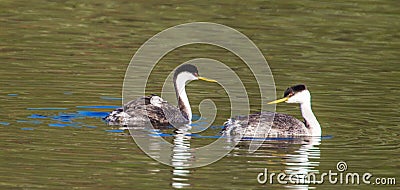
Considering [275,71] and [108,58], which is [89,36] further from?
[275,71]

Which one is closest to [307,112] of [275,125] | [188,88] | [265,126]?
[275,125]

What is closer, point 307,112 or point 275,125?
point 275,125

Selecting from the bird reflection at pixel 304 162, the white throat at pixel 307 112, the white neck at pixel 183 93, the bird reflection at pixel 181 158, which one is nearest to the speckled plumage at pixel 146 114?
the white neck at pixel 183 93

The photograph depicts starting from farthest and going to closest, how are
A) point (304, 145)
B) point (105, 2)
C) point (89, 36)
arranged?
point (105, 2), point (89, 36), point (304, 145)

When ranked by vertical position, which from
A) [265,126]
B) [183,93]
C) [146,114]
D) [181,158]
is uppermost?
[183,93]

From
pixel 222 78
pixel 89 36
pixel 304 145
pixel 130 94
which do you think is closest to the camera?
pixel 304 145

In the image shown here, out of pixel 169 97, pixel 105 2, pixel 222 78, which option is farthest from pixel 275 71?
pixel 105 2

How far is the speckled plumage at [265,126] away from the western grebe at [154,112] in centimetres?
Result: 117

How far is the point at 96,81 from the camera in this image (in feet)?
53.4

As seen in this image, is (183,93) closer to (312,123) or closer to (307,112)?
(307,112)

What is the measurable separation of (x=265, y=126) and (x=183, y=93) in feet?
6.31

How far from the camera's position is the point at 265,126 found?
43.4ft

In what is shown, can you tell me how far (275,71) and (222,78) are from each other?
1161 mm

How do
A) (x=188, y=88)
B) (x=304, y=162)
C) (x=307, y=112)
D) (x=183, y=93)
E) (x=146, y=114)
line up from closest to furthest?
(x=304, y=162), (x=307, y=112), (x=146, y=114), (x=183, y=93), (x=188, y=88)
